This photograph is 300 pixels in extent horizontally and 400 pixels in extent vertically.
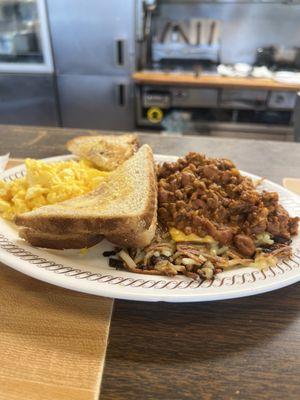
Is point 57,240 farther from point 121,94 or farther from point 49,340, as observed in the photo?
point 121,94

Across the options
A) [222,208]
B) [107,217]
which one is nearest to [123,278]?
[107,217]

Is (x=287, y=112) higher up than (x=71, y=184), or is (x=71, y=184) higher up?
(x=71, y=184)

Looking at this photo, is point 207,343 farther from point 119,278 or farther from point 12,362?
point 12,362

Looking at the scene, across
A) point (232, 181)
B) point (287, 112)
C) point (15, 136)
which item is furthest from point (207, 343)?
point (287, 112)

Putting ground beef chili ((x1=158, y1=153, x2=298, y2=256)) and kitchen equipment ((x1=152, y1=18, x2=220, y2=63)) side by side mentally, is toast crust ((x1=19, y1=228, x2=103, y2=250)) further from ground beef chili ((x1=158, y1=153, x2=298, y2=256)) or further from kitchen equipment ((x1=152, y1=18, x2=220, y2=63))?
kitchen equipment ((x1=152, y1=18, x2=220, y2=63))

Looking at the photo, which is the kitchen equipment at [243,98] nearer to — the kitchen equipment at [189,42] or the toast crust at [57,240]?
the kitchen equipment at [189,42]

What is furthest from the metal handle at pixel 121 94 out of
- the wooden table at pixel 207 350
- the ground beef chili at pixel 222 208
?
the wooden table at pixel 207 350

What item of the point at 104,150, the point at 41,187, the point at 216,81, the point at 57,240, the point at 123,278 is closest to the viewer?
the point at 123,278
